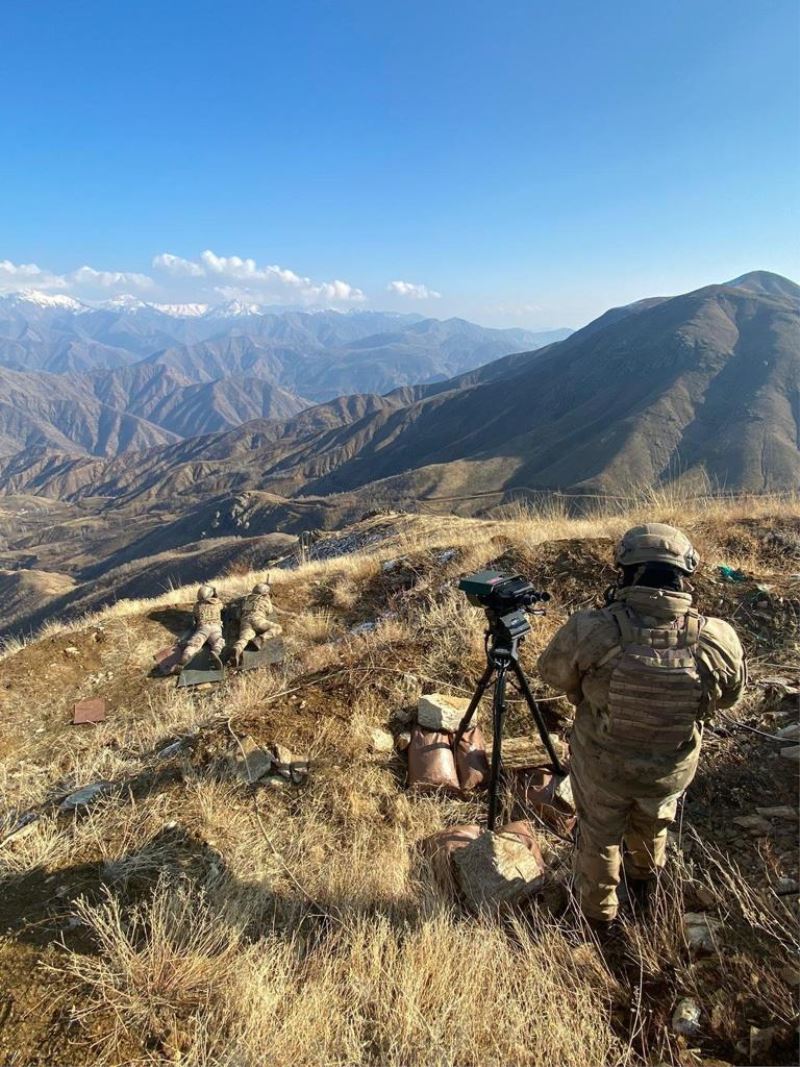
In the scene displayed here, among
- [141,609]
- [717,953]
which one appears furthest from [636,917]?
[141,609]

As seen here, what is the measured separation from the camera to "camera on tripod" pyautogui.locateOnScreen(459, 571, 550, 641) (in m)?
3.14

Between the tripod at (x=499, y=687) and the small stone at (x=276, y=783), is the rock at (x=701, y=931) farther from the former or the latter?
the small stone at (x=276, y=783)

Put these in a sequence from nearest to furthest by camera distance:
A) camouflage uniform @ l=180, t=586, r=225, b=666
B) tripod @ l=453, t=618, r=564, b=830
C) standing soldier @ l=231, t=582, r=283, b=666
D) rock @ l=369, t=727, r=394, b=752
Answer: tripod @ l=453, t=618, r=564, b=830
rock @ l=369, t=727, r=394, b=752
standing soldier @ l=231, t=582, r=283, b=666
camouflage uniform @ l=180, t=586, r=225, b=666

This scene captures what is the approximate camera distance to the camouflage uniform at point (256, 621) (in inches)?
319

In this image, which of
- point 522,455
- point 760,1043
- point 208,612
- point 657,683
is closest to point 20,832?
point 657,683

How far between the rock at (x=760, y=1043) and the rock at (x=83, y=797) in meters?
3.47

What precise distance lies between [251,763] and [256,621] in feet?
16.6

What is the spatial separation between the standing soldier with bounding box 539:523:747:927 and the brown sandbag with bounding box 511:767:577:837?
75cm

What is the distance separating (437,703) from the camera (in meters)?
4.04

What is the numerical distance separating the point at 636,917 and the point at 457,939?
1.05 m

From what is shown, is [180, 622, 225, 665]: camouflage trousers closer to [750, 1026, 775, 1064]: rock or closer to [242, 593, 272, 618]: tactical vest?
[242, 593, 272, 618]: tactical vest

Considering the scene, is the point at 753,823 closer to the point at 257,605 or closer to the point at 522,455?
the point at 257,605

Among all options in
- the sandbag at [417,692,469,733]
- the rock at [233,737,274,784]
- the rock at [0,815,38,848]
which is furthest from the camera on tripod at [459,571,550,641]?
the rock at [0,815,38,848]

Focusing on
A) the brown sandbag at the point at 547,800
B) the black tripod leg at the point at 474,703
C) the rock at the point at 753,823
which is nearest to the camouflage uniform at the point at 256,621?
the black tripod leg at the point at 474,703
